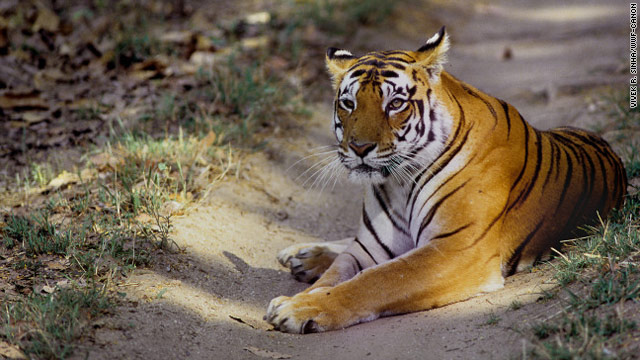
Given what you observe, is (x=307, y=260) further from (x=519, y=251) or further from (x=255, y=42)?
(x=255, y=42)

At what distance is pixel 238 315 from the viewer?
320 centimetres

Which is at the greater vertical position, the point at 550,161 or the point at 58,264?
the point at 550,161

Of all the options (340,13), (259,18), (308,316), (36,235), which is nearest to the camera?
(308,316)

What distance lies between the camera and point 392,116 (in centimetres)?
322

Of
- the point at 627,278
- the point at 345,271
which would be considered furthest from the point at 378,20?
the point at 627,278

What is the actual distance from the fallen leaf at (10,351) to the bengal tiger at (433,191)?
3.56ft

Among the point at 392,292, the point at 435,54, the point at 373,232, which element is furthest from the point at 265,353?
the point at 435,54

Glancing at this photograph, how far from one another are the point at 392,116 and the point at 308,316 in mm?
1057

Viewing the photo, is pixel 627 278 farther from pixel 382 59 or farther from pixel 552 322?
pixel 382 59

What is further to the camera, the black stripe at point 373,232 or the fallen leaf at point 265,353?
the black stripe at point 373,232

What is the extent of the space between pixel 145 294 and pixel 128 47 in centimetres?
376

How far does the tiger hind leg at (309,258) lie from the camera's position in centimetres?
375

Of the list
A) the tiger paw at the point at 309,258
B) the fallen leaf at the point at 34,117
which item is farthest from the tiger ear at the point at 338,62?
the fallen leaf at the point at 34,117

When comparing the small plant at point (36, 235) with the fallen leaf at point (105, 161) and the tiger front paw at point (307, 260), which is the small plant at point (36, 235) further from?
the tiger front paw at point (307, 260)
